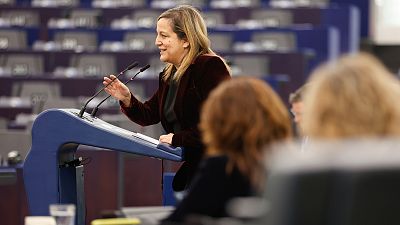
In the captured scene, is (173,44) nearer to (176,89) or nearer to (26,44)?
(176,89)

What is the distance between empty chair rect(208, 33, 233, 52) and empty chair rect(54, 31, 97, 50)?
4.96ft

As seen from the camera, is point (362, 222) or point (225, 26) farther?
point (225, 26)

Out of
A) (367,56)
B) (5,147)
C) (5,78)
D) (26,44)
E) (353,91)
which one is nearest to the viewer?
(353,91)

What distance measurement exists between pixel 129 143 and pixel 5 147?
12.7ft

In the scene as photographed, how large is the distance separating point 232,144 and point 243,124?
0.07 m

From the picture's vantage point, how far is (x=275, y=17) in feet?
45.3

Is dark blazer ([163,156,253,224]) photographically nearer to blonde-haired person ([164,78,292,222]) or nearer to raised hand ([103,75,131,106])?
blonde-haired person ([164,78,292,222])

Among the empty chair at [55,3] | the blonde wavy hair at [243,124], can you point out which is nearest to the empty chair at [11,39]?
the empty chair at [55,3]

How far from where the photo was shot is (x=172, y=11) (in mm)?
4711

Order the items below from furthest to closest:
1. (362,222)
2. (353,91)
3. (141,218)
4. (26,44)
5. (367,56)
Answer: (26,44) → (141,218) → (367,56) → (353,91) → (362,222)

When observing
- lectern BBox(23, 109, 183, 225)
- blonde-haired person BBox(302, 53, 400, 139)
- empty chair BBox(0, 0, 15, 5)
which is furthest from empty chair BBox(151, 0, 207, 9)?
blonde-haired person BBox(302, 53, 400, 139)

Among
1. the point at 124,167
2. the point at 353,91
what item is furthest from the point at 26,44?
the point at 353,91

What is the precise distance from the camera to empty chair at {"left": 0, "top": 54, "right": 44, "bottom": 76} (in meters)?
12.2

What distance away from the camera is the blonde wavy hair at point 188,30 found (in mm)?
4699
